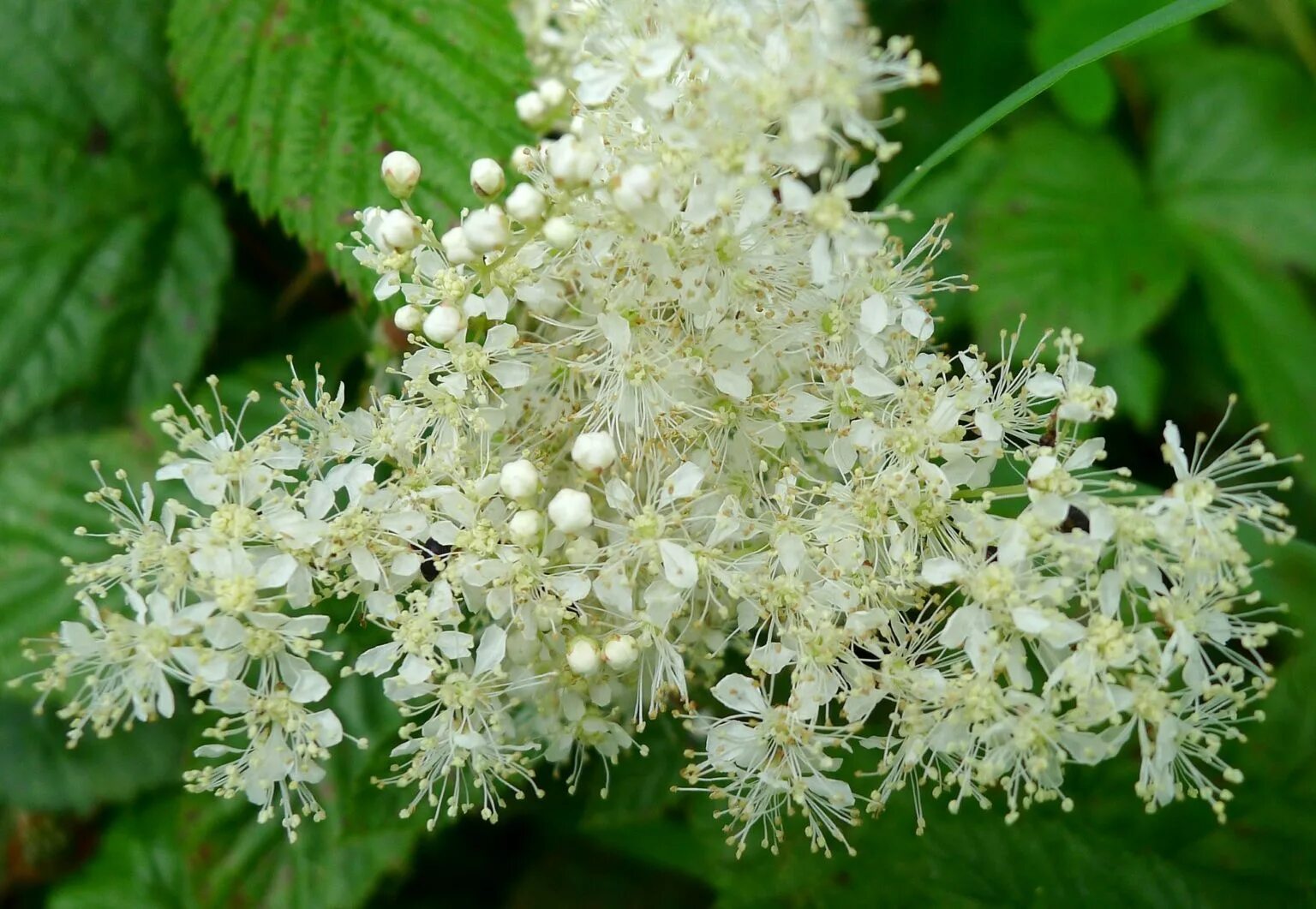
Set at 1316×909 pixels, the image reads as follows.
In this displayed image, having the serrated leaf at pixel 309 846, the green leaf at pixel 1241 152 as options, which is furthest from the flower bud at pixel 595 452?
the green leaf at pixel 1241 152

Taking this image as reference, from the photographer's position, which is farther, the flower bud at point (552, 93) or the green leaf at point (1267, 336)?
the green leaf at point (1267, 336)

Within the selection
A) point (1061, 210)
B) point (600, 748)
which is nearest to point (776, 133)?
point (600, 748)

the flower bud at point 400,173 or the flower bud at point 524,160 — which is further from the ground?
the flower bud at point 524,160

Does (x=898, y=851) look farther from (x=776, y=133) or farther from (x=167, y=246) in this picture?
(x=167, y=246)

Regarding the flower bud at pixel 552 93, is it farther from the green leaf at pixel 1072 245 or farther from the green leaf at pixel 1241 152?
the green leaf at pixel 1241 152

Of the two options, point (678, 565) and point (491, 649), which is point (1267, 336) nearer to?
point (678, 565)

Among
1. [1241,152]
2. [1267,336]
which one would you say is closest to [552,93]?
[1267,336]
